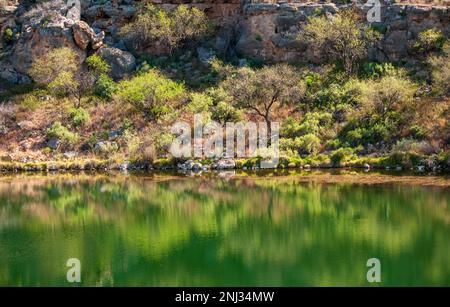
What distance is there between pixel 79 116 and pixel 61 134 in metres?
2.88

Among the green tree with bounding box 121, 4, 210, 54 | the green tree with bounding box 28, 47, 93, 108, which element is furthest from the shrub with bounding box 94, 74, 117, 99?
the green tree with bounding box 121, 4, 210, 54

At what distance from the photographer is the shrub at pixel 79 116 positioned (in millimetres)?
58375

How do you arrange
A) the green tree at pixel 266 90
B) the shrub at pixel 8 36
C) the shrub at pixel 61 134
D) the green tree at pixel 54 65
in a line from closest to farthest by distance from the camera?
the green tree at pixel 266 90
the shrub at pixel 61 134
the green tree at pixel 54 65
the shrub at pixel 8 36

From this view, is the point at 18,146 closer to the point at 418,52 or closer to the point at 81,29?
the point at 81,29

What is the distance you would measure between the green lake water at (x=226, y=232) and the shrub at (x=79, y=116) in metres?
13.7

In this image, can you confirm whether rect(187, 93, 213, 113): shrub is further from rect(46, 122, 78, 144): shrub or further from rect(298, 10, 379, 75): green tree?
rect(298, 10, 379, 75): green tree

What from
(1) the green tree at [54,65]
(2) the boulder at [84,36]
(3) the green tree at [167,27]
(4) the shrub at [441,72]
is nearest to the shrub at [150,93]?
(1) the green tree at [54,65]

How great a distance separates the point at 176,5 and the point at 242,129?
22.3 meters

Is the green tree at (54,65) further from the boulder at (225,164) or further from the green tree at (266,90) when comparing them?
the boulder at (225,164)

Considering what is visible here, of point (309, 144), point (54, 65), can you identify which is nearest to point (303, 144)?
point (309, 144)

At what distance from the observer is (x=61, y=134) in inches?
2226

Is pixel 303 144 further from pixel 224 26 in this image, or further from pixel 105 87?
pixel 224 26

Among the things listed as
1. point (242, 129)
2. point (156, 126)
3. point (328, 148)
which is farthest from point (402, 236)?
point (156, 126)

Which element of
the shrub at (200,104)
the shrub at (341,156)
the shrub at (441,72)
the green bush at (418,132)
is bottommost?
the shrub at (341,156)
